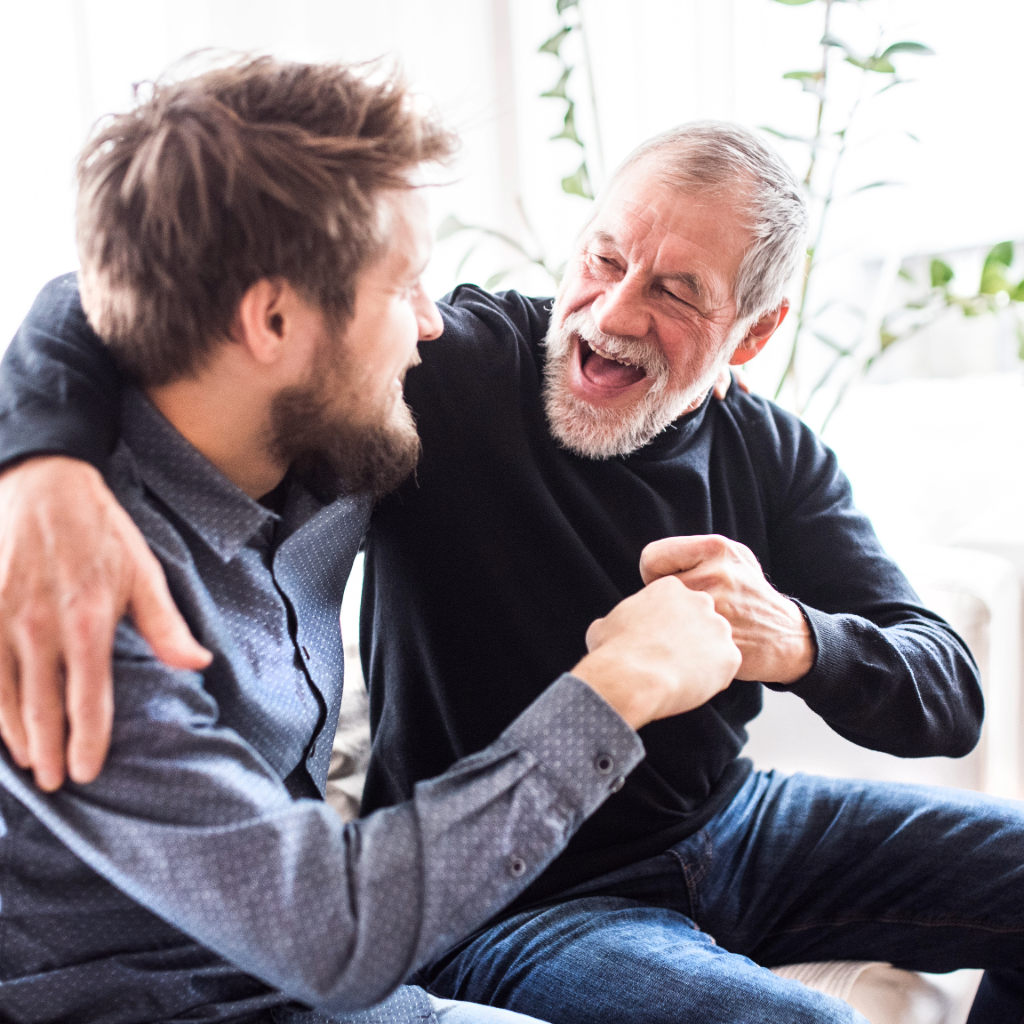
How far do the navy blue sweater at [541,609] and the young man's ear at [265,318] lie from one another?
0.36 metres

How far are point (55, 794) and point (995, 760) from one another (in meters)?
1.38

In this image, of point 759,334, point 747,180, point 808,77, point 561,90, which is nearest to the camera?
point 747,180

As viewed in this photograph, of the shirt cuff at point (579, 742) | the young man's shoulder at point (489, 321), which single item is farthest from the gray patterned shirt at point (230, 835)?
the young man's shoulder at point (489, 321)

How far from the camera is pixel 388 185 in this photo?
2.69 ft

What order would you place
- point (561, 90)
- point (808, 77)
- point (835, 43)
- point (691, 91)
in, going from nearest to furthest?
point (835, 43)
point (808, 77)
point (561, 90)
point (691, 91)

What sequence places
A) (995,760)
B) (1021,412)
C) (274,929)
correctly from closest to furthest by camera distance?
1. (274,929)
2. (995,760)
3. (1021,412)

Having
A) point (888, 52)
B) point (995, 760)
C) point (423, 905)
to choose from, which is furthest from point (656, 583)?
point (888, 52)

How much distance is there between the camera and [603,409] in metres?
1.21

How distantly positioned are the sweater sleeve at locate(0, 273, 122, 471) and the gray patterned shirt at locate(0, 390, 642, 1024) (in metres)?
0.03

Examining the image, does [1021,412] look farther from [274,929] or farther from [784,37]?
[274,929]

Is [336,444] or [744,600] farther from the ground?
[336,444]

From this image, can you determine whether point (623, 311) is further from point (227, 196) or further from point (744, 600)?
point (227, 196)

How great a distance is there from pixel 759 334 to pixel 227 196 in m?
0.89

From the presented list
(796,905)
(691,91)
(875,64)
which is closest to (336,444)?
(796,905)
